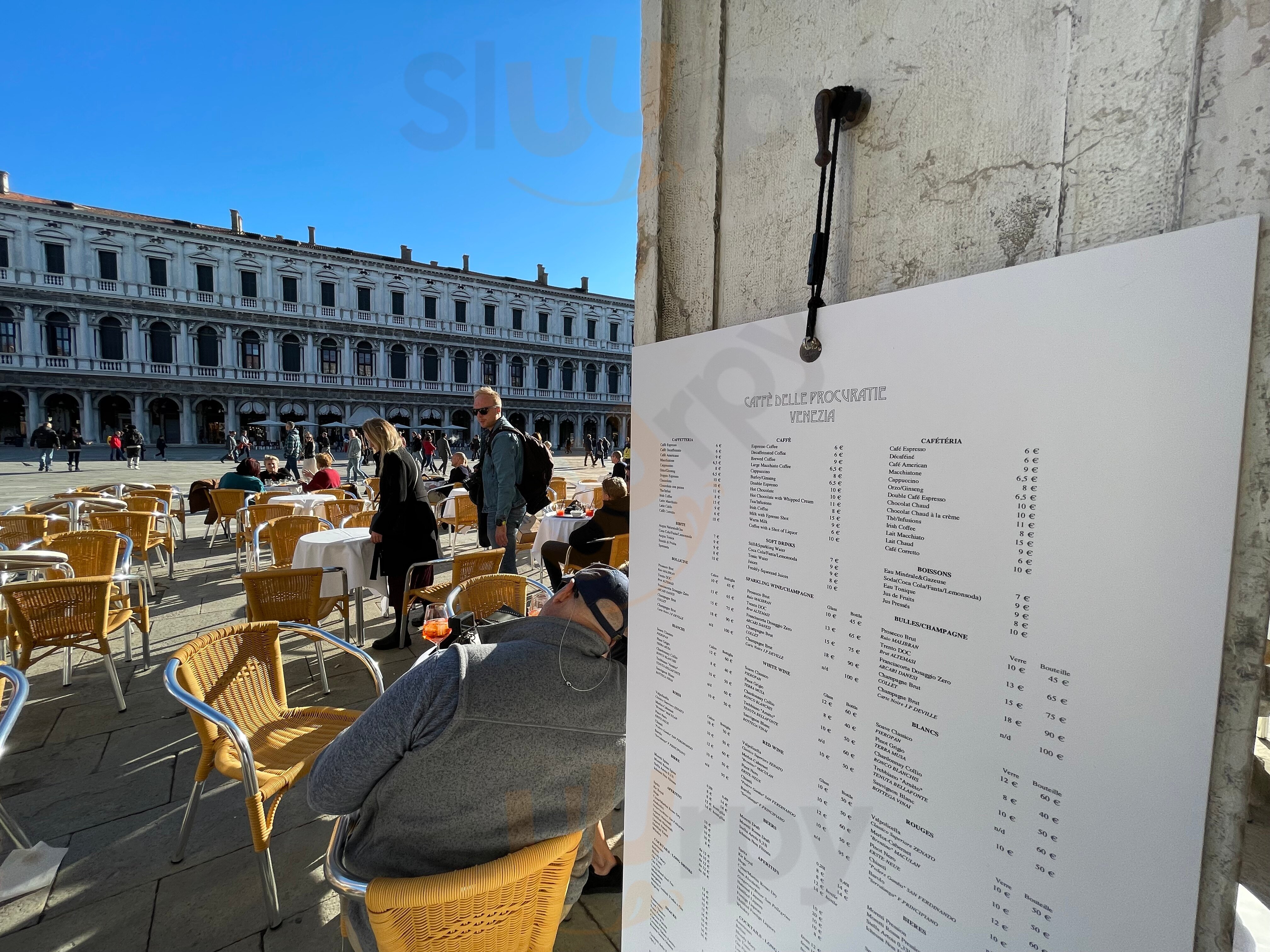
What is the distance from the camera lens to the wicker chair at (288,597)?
315 centimetres

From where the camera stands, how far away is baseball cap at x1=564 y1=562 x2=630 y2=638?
53.4 inches

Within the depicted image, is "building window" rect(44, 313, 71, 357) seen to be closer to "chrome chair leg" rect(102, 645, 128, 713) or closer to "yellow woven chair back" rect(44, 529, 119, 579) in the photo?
"yellow woven chair back" rect(44, 529, 119, 579)

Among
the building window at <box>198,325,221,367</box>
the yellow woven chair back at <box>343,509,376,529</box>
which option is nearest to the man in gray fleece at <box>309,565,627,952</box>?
the yellow woven chair back at <box>343,509,376,529</box>

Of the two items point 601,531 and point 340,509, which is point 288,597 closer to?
point 601,531

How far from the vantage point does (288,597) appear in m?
3.27

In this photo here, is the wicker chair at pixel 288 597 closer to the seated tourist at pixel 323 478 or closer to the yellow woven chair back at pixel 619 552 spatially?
the yellow woven chair back at pixel 619 552

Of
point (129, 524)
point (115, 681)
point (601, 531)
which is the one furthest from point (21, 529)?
point (601, 531)

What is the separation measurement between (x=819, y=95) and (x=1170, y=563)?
25.5 inches

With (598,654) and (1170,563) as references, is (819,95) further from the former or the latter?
(598,654)

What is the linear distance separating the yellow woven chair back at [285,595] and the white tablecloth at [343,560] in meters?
0.62

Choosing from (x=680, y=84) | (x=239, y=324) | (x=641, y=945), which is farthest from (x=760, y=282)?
(x=239, y=324)

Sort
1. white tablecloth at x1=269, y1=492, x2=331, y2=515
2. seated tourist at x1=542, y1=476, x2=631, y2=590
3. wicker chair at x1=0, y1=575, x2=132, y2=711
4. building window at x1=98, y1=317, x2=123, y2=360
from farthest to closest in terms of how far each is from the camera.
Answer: building window at x1=98, y1=317, x2=123, y2=360 < white tablecloth at x1=269, y1=492, x2=331, y2=515 < seated tourist at x1=542, y1=476, x2=631, y2=590 < wicker chair at x1=0, y1=575, x2=132, y2=711

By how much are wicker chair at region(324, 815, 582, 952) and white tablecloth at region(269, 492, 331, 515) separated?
5385mm

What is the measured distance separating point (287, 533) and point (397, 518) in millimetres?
1395
